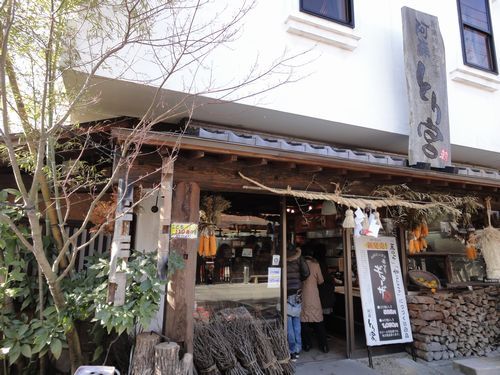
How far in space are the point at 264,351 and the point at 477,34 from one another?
948 cm

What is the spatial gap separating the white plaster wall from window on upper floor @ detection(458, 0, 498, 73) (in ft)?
1.58

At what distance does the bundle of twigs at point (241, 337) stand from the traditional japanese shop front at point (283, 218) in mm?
486

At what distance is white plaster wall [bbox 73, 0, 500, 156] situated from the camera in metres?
5.79

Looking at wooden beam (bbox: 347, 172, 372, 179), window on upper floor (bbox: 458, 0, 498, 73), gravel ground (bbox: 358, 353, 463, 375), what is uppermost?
window on upper floor (bbox: 458, 0, 498, 73)

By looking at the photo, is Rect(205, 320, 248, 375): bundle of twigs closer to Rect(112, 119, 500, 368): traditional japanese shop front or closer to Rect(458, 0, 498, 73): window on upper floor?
Rect(112, 119, 500, 368): traditional japanese shop front

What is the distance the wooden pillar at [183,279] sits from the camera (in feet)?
13.8

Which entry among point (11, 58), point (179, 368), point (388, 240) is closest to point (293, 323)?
point (388, 240)

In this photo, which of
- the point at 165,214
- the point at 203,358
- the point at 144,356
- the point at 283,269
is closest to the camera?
the point at 144,356

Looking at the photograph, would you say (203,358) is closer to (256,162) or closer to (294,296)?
(294,296)

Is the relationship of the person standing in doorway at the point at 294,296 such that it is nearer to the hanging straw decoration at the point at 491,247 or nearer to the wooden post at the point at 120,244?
the wooden post at the point at 120,244

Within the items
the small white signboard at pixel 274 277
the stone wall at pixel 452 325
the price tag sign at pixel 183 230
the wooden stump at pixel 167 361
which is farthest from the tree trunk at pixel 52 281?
the stone wall at pixel 452 325

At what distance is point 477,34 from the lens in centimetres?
891

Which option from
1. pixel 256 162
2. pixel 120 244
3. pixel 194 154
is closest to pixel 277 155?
pixel 256 162

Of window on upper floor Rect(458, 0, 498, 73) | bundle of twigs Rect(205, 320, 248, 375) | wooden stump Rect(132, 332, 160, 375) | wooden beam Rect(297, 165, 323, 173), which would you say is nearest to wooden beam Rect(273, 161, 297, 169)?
wooden beam Rect(297, 165, 323, 173)
